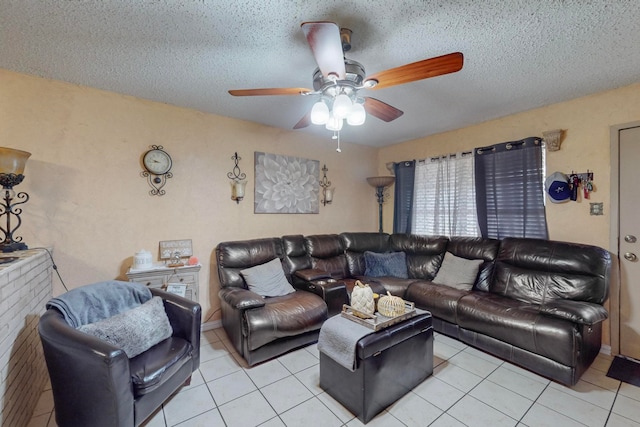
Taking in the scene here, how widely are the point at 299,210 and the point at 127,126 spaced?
85.5 inches

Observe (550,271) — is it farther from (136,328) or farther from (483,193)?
(136,328)

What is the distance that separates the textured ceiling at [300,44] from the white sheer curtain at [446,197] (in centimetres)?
114

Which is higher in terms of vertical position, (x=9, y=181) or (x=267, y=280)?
(x=9, y=181)

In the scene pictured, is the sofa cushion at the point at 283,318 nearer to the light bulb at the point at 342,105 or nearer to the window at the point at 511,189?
the light bulb at the point at 342,105

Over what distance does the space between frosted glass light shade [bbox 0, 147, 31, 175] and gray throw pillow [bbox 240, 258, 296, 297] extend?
191 centimetres

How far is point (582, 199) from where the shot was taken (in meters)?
2.70

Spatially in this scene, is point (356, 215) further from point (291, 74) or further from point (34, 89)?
point (34, 89)

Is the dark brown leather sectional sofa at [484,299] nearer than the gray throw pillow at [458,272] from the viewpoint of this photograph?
Yes

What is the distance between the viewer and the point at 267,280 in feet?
Result: 9.41

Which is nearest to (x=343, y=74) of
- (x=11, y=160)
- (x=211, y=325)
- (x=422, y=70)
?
(x=422, y=70)

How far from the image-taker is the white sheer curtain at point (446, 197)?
141 inches

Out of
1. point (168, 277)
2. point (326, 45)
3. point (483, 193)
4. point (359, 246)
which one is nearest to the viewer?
point (326, 45)

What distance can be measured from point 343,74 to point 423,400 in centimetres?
226

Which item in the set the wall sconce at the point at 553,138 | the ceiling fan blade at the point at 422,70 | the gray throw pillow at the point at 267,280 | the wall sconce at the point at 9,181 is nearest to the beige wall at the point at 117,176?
the wall sconce at the point at 9,181
